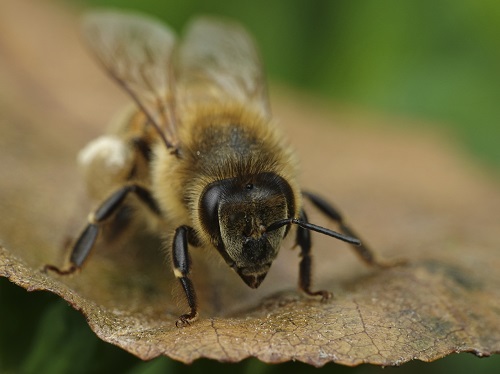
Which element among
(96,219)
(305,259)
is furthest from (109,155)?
(305,259)

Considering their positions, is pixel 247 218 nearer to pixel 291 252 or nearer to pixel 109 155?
pixel 291 252

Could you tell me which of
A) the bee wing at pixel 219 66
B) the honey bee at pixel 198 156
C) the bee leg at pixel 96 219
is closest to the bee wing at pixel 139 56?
the honey bee at pixel 198 156

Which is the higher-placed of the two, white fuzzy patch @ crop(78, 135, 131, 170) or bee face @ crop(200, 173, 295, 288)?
bee face @ crop(200, 173, 295, 288)

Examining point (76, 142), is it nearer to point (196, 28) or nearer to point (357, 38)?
point (196, 28)

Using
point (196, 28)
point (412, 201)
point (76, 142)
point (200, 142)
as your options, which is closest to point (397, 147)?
point (412, 201)

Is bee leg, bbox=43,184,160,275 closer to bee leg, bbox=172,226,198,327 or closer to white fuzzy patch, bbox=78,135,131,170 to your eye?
white fuzzy patch, bbox=78,135,131,170

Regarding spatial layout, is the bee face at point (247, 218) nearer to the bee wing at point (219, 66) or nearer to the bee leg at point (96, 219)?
the bee leg at point (96, 219)

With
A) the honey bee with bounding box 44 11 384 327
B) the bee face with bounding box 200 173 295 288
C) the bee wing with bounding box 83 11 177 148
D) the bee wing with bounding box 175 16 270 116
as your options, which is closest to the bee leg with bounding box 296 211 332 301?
the honey bee with bounding box 44 11 384 327
